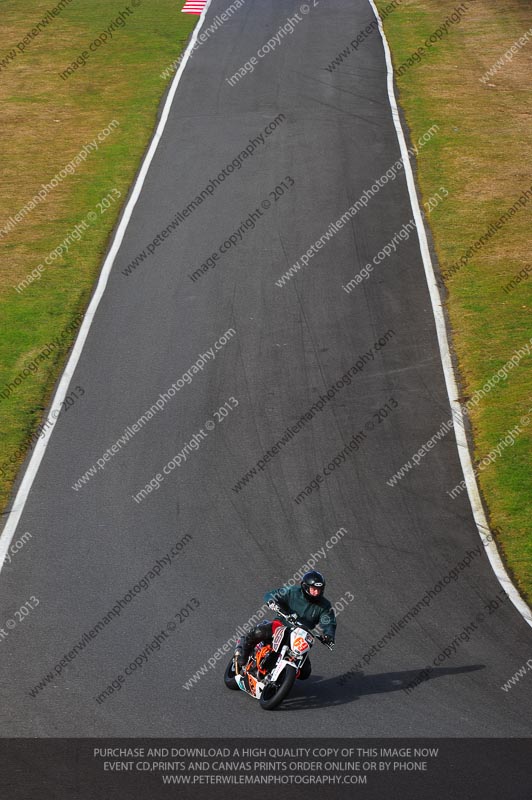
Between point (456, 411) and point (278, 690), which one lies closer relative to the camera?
point (278, 690)

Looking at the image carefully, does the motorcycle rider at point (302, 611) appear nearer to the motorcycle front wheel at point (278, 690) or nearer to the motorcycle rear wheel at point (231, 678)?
the motorcycle rear wheel at point (231, 678)

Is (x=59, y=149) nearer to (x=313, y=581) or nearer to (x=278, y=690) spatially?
(x=313, y=581)

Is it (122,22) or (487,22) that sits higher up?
(122,22)

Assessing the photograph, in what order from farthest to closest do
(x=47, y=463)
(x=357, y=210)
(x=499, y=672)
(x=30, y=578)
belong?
(x=357, y=210), (x=47, y=463), (x=30, y=578), (x=499, y=672)

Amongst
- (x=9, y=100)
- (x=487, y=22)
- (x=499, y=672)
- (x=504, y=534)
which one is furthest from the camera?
(x=487, y=22)

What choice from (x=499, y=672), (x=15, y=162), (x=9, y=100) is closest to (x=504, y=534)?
(x=499, y=672)

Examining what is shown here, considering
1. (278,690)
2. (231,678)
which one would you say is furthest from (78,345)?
(278,690)

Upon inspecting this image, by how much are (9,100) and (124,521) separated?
25.4 metres

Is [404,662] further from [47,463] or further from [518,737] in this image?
[47,463]

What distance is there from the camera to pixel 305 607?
1145 centimetres

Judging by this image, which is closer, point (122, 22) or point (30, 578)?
point (30, 578)

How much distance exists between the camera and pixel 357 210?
26422 millimetres

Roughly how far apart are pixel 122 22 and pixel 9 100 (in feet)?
34.3

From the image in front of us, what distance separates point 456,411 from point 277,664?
8.84 m
